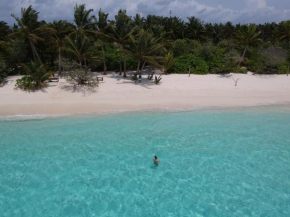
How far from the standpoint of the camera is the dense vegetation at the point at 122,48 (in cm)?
2372

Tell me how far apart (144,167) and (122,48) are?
687 inches

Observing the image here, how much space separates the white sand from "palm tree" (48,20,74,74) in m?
5.02

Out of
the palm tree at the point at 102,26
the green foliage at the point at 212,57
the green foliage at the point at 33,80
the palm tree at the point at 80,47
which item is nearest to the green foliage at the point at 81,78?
the palm tree at the point at 80,47

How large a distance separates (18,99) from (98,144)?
11.0 metres

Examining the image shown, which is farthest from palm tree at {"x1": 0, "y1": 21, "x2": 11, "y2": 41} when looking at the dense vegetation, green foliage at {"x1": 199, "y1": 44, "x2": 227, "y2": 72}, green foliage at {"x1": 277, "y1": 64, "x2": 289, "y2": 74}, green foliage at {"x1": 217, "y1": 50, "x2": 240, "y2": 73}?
green foliage at {"x1": 277, "y1": 64, "x2": 289, "y2": 74}

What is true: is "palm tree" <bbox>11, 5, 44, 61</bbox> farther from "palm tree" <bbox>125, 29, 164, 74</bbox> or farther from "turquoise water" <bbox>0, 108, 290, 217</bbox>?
"turquoise water" <bbox>0, 108, 290, 217</bbox>

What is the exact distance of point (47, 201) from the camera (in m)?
9.16

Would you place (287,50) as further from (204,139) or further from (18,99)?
(18,99)

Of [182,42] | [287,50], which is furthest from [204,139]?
[287,50]

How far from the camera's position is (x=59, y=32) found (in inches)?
1040

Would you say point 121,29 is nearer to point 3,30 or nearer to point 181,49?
point 181,49

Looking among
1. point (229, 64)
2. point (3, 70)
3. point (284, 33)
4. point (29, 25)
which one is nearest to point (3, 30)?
point (29, 25)

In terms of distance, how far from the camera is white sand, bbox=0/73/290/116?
19.3m

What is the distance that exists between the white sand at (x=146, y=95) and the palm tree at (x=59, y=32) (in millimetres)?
5017
